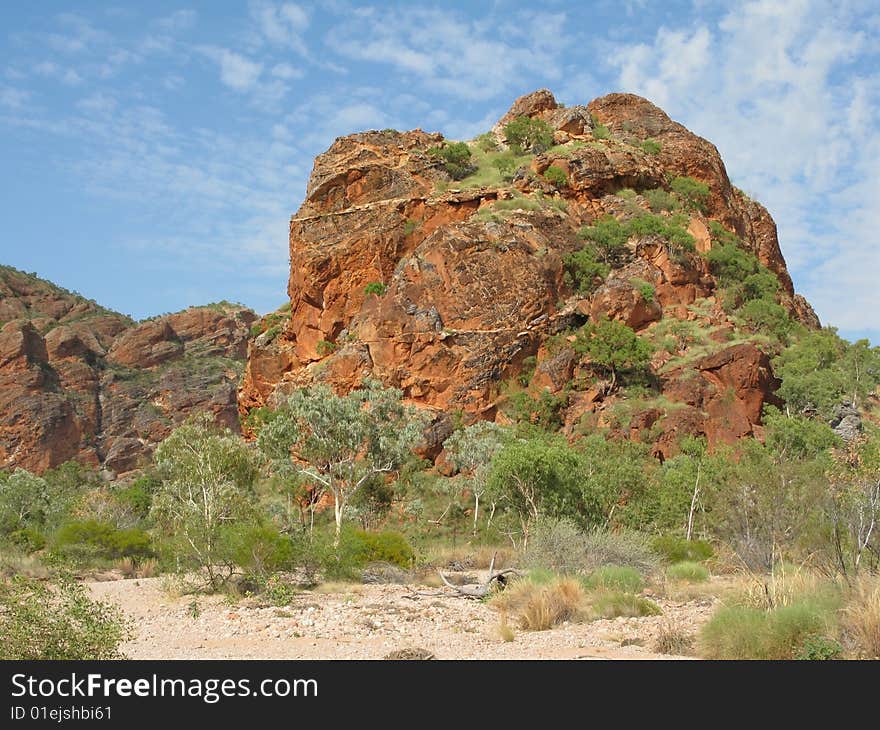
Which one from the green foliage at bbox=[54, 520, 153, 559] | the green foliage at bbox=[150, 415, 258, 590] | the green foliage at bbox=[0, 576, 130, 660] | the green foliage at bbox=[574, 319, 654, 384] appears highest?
the green foliage at bbox=[574, 319, 654, 384]

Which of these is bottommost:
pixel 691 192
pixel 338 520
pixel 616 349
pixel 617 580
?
pixel 617 580

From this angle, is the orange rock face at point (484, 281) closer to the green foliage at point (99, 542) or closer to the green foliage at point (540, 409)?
the green foliage at point (540, 409)

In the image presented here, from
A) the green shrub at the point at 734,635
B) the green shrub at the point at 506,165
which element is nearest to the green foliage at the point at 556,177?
the green shrub at the point at 506,165

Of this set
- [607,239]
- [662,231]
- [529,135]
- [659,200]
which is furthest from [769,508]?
[529,135]

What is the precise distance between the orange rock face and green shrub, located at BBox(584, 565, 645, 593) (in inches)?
870

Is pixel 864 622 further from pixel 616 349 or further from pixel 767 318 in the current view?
pixel 767 318

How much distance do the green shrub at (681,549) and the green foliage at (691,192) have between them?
119 feet

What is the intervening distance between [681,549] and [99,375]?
8513cm

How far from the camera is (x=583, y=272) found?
148ft

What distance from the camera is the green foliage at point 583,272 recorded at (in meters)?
44.9

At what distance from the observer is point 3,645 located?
8.23 m

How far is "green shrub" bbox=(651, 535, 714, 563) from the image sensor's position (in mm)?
21281

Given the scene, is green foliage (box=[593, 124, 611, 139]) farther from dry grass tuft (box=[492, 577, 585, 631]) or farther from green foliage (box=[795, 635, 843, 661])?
green foliage (box=[795, 635, 843, 661])

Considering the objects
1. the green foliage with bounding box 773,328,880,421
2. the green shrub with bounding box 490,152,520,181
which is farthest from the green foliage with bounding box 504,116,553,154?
the green foliage with bounding box 773,328,880,421
